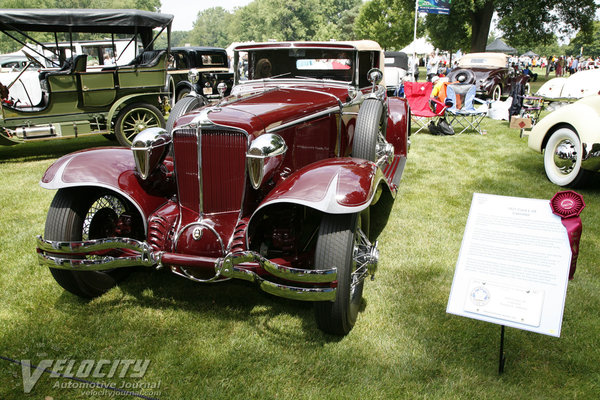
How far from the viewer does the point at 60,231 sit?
9.07 feet

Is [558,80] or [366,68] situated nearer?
[366,68]

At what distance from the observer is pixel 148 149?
2.88 m

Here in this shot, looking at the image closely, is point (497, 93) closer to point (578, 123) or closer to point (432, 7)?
point (432, 7)

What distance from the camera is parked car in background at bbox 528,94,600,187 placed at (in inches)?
200

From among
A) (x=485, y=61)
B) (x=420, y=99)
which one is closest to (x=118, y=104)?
(x=420, y=99)

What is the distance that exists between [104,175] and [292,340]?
1645mm

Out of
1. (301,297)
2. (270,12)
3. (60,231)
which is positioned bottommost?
(301,297)

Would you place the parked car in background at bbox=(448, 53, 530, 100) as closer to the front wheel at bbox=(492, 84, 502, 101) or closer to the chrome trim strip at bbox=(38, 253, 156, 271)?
the front wheel at bbox=(492, 84, 502, 101)

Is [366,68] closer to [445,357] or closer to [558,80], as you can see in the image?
[445,357]

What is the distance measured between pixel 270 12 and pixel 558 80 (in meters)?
84.0

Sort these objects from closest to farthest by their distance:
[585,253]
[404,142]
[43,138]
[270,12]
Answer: [585,253] → [404,142] → [43,138] → [270,12]

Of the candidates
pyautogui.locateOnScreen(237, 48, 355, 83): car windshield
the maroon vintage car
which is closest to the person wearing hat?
pyautogui.locateOnScreen(237, 48, 355, 83): car windshield

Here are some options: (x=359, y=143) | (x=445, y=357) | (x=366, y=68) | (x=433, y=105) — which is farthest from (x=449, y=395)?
(x=433, y=105)

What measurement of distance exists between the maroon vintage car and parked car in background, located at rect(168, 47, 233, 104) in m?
9.69
